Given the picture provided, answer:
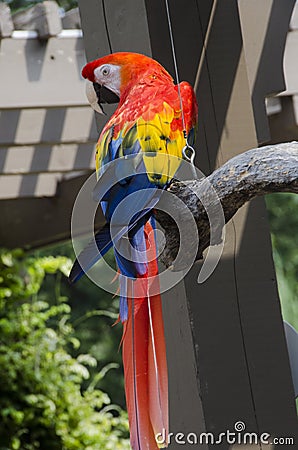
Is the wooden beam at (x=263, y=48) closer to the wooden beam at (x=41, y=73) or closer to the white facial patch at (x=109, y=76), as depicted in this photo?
the white facial patch at (x=109, y=76)

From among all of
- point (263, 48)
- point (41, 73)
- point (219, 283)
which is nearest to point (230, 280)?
point (219, 283)

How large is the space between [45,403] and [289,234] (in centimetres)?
346

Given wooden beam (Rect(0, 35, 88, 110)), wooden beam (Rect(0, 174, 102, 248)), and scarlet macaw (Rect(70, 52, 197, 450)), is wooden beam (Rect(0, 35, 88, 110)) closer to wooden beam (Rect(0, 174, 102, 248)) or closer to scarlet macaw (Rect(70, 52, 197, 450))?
wooden beam (Rect(0, 174, 102, 248))

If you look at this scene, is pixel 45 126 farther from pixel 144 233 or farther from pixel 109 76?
pixel 144 233

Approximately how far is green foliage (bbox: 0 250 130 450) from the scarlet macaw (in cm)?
258

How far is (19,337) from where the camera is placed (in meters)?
3.68

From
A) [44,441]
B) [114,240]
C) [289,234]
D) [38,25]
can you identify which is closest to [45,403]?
[44,441]

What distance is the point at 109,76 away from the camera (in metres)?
1.16

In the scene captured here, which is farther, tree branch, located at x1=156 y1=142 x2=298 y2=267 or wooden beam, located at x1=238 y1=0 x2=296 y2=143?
wooden beam, located at x1=238 y1=0 x2=296 y2=143

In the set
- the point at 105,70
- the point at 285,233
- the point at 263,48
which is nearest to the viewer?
the point at 105,70

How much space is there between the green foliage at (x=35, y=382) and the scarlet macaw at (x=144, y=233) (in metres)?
2.58

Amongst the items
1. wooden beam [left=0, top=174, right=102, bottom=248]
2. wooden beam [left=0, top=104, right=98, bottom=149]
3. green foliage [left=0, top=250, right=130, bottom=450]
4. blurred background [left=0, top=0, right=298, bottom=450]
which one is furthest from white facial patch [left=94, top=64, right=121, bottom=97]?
green foliage [left=0, top=250, right=130, bottom=450]

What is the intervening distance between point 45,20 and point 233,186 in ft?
5.35

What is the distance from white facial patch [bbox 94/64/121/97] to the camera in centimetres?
116
